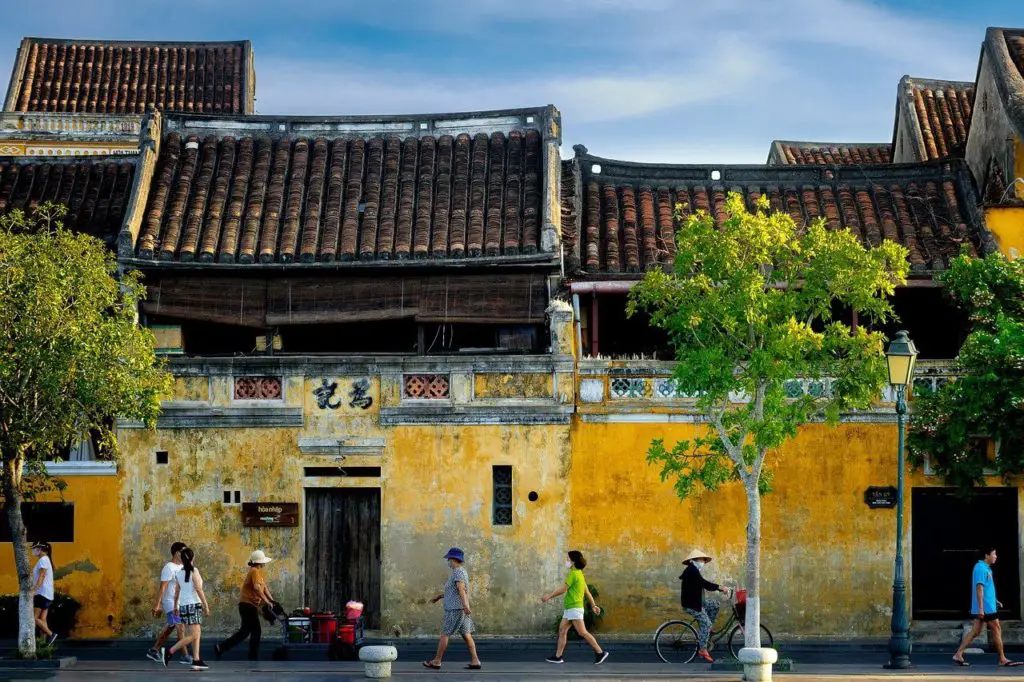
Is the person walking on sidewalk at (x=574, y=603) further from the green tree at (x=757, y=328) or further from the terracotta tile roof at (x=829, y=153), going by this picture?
the terracotta tile roof at (x=829, y=153)

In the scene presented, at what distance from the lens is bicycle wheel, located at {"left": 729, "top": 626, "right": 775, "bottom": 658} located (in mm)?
→ 22609

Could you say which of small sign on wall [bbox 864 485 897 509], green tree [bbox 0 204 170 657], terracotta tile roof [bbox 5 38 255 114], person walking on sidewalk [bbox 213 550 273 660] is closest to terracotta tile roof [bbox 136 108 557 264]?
green tree [bbox 0 204 170 657]

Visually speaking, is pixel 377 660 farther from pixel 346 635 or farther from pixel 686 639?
pixel 686 639

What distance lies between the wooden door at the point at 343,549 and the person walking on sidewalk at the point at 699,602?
5359mm

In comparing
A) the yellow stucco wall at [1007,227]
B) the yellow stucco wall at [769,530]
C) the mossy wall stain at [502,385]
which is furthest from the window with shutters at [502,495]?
the yellow stucco wall at [1007,227]

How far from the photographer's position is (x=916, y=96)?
123ft

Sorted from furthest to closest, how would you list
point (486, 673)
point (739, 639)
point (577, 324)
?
1. point (577, 324)
2. point (739, 639)
3. point (486, 673)

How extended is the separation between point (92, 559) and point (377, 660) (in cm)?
709

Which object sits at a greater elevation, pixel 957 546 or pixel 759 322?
pixel 759 322

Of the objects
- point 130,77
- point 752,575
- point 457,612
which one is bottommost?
point 457,612

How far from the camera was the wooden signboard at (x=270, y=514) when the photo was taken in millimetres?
25078

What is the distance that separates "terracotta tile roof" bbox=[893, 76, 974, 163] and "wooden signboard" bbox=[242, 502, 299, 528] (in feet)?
56.4

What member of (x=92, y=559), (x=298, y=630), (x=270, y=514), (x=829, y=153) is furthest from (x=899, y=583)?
(x=829, y=153)

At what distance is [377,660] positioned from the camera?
20.1 meters
